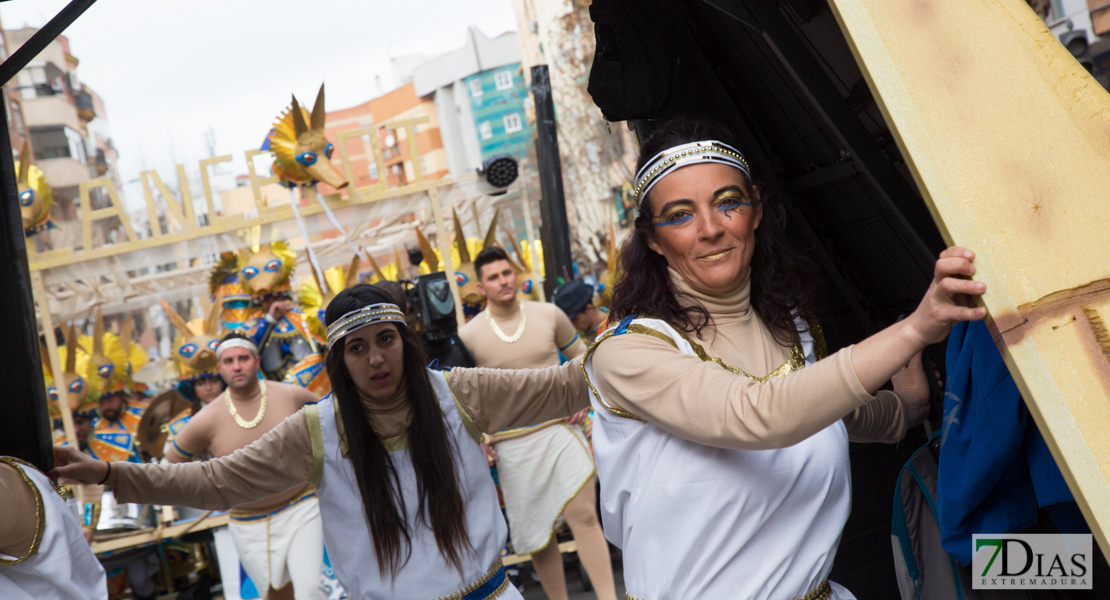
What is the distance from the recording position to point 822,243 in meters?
2.52

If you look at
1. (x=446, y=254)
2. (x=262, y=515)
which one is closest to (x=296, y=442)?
(x=262, y=515)

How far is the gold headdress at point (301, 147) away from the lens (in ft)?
27.4

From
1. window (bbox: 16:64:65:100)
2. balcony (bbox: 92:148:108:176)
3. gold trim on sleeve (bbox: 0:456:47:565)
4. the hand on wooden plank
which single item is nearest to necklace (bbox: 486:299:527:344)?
gold trim on sleeve (bbox: 0:456:47:565)

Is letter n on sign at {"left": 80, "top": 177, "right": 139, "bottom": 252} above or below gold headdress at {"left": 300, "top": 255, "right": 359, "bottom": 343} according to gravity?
above

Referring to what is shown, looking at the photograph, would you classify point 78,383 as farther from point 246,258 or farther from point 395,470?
point 395,470

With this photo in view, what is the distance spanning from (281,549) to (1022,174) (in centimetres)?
460

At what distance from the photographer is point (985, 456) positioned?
1.62 metres

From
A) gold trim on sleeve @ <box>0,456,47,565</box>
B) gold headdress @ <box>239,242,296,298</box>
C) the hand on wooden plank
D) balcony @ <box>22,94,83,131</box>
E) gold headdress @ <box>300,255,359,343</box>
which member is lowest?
gold trim on sleeve @ <box>0,456,47,565</box>

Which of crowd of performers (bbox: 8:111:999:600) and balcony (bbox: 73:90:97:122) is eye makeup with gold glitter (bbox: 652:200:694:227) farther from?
balcony (bbox: 73:90:97:122)

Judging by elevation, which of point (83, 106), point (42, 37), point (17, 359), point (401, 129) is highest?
point (83, 106)

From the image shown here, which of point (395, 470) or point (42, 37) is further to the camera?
point (395, 470)

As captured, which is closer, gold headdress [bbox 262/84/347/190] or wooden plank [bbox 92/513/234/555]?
wooden plank [bbox 92/513/234/555]

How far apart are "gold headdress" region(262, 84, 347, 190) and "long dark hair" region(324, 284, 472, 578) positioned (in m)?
5.96

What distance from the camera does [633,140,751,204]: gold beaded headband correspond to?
174cm
